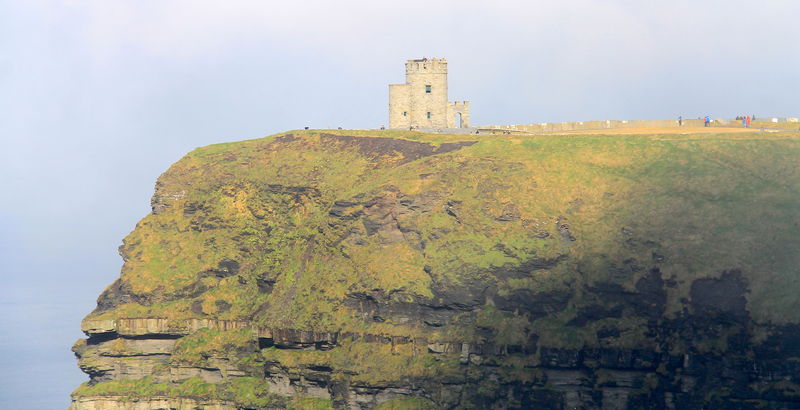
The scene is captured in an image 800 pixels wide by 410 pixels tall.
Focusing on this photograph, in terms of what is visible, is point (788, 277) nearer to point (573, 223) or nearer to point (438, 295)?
point (573, 223)

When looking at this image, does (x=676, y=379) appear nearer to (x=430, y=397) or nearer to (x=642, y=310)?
(x=642, y=310)

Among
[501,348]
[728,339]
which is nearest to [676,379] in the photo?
[728,339]

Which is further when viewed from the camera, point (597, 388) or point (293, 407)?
point (293, 407)

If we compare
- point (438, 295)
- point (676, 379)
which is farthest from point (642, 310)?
point (438, 295)

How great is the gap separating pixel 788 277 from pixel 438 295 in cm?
3879

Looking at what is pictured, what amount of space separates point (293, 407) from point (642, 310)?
41.7 meters

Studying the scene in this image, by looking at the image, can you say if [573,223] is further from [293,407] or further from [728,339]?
[293,407]

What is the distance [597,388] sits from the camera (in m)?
187

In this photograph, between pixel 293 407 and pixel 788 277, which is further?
pixel 293 407

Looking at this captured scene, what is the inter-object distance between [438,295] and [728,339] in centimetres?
3348

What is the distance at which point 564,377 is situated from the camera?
18800cm

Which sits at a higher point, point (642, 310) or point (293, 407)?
point (642, 310)

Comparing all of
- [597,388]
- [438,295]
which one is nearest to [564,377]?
[597,388]

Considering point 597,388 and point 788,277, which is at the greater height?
point 788,277
